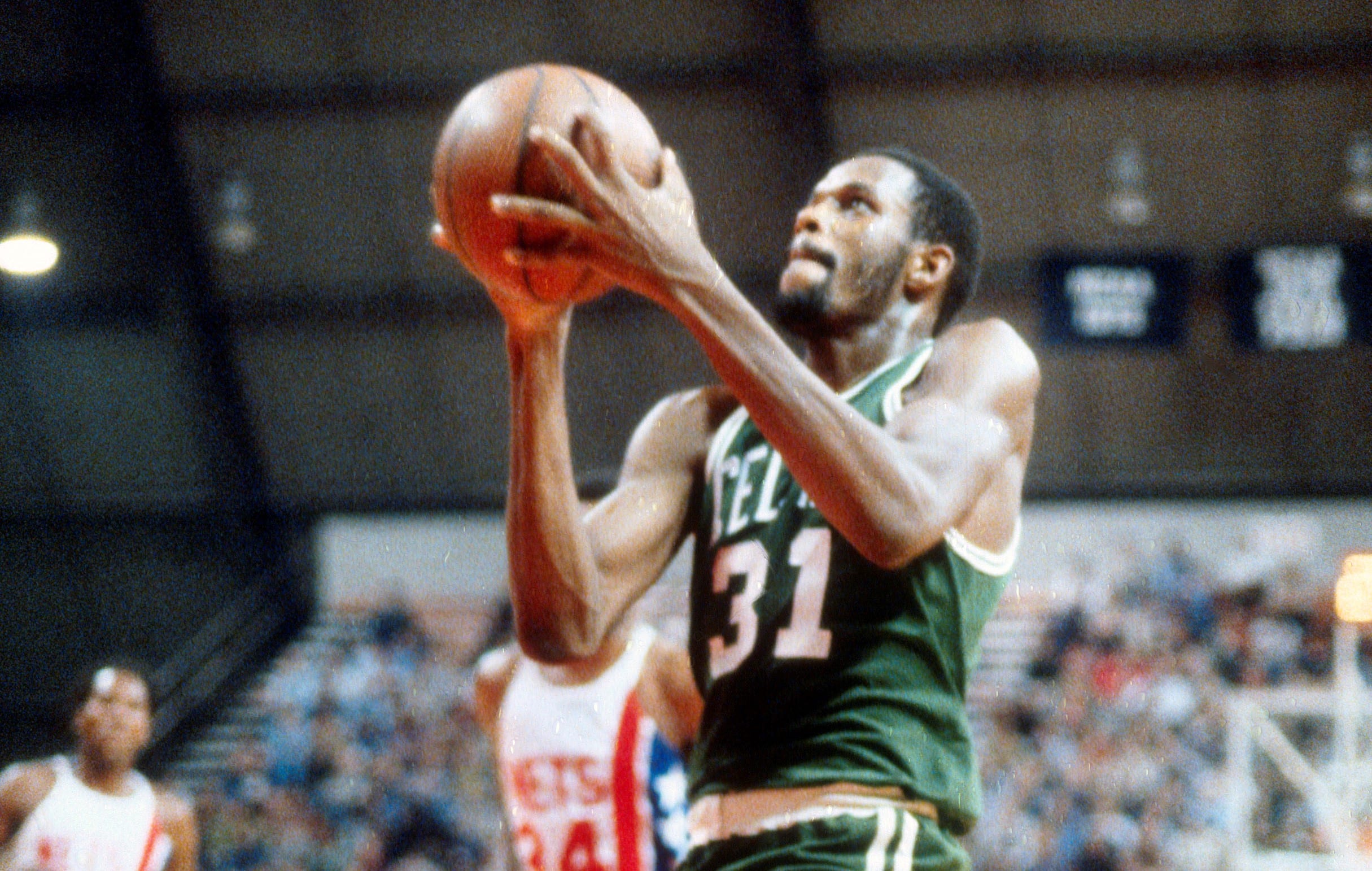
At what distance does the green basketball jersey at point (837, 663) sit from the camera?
2.32 m

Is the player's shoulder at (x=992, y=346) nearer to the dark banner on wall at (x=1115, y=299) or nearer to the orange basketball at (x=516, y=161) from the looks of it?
the orange basketball at (x=516, y=161)

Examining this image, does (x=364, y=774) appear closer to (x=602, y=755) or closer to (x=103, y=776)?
(x=103, y=776)

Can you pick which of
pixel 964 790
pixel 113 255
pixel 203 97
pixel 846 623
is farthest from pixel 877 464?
pixel 113 255

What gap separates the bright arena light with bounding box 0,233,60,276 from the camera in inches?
495

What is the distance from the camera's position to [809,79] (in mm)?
11875

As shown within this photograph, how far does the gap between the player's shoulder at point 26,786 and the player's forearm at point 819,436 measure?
4479 mm

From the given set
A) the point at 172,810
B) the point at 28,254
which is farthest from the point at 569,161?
the point at 28,254

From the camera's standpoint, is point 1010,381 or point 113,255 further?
point 113,255

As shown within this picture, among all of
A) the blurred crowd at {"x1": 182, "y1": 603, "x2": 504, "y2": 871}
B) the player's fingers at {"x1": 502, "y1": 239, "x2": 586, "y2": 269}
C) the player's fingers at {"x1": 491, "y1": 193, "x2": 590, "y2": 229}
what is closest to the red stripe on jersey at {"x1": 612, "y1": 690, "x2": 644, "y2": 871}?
the player's fingers at {"x1": 502, "y1": 239, "x2": 586, "y2": 269}

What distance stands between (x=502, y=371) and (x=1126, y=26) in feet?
18.3

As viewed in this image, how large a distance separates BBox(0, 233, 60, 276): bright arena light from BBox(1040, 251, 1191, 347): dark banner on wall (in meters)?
7.48

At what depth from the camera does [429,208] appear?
1299cm

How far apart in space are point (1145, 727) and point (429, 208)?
6.51 meters

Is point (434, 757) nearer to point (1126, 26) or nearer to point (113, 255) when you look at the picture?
point (113, 255)
